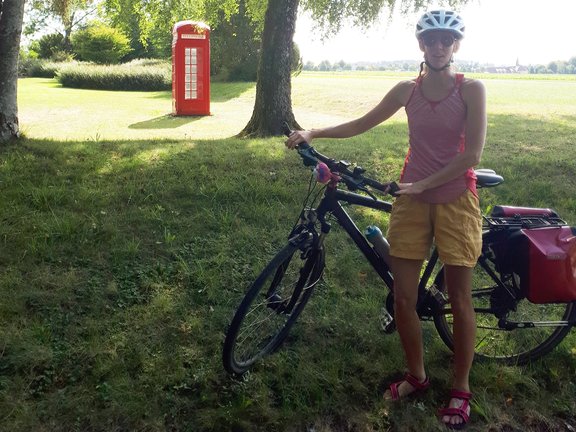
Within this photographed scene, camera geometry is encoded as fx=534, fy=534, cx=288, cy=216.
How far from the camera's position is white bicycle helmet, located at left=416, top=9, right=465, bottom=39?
283 centimetres

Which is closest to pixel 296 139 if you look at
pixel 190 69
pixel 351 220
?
pixel 351 220

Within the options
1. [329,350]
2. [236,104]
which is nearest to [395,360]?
[329,350]

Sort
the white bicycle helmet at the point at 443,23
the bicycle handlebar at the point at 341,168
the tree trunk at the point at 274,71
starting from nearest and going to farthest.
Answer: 1. the white bicycle helmet at the point at 443,23
2. the bicycle handlebar at the point at 341,168
3. the tree trunk at the point at 274,71

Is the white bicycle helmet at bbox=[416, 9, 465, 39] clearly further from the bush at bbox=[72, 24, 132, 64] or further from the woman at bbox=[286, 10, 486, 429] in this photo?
the bush at bbox=[72, 24, 132, 64]

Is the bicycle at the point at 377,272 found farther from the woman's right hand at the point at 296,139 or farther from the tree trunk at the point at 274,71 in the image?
the tree trunk at the point at 274,71

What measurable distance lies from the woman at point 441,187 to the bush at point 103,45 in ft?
109

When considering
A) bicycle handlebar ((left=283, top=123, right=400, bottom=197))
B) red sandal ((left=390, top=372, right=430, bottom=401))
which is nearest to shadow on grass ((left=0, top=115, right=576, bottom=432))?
red sandal ((left=390, top=372, right=430, bottom=401))

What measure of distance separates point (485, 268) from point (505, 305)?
285 mm

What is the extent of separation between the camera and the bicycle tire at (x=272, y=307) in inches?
125

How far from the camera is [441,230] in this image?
2.99 m

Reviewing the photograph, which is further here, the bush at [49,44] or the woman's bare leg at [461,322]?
the bush at [49,44]

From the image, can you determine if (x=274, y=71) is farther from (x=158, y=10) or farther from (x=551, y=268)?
(x=551, y=268)

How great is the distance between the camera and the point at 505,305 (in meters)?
3.62

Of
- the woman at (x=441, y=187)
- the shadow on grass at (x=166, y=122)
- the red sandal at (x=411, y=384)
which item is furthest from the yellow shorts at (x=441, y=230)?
the shadow on grass at (x=166, y=122)
